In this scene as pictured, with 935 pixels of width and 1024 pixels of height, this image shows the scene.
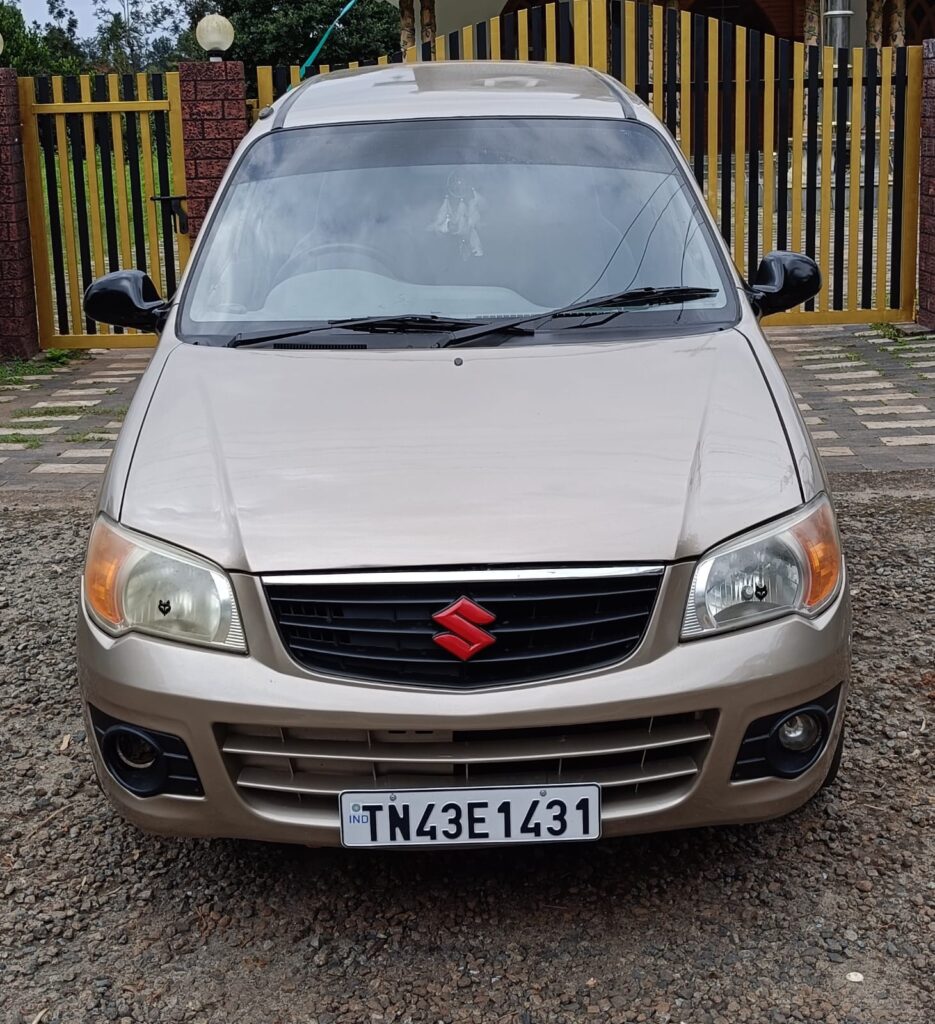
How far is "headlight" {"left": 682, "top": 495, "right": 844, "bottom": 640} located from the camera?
2787mm

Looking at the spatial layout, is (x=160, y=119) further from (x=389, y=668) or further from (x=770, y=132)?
(x=389, y=668)

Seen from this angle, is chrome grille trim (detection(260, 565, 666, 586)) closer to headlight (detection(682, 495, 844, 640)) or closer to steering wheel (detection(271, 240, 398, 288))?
headlight (detection(682, 495, 844, 640))

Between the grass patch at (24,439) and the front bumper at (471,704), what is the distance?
17.6 ft

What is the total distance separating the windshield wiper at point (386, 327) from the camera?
3703mm

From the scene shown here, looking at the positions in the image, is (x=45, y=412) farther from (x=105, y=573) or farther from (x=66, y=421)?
(x=105, y=573)

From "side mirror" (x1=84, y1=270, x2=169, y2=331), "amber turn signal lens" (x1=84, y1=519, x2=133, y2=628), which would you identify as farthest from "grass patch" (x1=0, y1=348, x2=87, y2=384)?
"amber turn signal lens" (x1=84, y1=519, x2=133, y2=628)

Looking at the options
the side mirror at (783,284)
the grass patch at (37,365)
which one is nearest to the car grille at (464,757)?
the side mirror at (783,284)

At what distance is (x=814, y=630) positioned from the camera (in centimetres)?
286

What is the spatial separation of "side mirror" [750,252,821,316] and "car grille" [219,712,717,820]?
6.19 feet

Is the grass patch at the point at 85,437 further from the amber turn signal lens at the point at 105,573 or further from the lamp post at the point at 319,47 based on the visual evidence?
the amber turn signal lens at the point at 105,573

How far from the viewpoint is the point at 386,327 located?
3719mm

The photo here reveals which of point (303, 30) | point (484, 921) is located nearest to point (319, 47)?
point (484, 921)

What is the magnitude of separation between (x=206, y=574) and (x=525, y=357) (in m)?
1.12

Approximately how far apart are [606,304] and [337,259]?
84 centimetres
